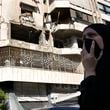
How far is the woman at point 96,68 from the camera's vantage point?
129 cm

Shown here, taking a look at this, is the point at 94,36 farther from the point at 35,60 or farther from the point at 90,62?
the point at 35,60

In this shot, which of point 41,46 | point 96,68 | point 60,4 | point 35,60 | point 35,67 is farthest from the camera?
point 60,4

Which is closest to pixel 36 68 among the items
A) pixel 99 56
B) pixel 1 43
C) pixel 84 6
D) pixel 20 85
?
pixel 20 85

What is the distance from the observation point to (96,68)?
1.35 metres

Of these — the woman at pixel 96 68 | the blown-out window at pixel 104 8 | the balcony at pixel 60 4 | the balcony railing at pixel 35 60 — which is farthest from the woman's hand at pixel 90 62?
the blown-out window at pixel 104 8

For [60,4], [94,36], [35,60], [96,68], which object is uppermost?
[60,4]

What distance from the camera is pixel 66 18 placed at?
2247cm

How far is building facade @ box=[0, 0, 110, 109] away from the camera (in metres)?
16.6

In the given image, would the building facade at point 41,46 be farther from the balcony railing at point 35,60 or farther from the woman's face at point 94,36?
the woman's face at point 94,36

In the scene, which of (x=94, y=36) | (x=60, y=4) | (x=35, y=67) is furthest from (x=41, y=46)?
(x=94, y=36)

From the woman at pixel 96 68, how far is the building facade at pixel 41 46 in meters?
14.5

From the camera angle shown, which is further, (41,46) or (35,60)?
(41,46)

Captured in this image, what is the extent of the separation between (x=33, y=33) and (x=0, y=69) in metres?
5.13

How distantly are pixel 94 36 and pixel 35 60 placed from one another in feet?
54.0
